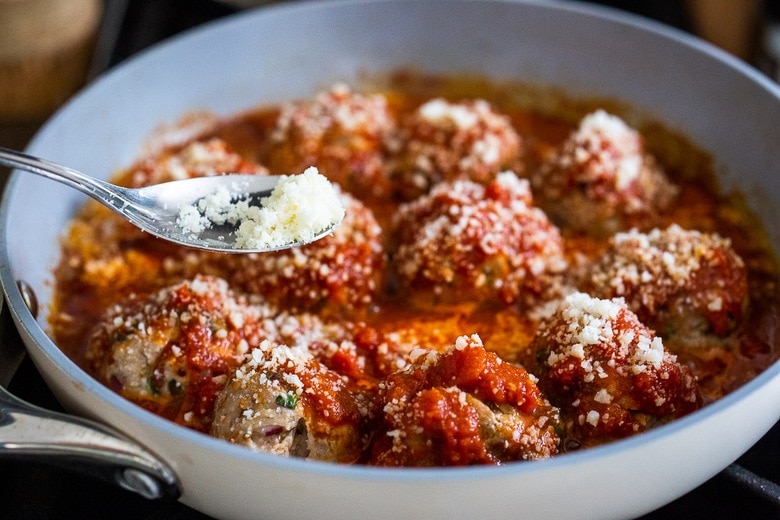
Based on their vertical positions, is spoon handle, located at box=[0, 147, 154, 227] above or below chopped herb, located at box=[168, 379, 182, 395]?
above

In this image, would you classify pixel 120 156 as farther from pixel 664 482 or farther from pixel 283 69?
pixel 664 482

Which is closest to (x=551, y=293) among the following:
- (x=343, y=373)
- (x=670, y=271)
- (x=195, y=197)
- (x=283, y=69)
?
(x=670, y=271)

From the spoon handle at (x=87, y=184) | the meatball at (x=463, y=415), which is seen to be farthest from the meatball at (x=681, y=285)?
the spoon handle at (x=87, y=184)

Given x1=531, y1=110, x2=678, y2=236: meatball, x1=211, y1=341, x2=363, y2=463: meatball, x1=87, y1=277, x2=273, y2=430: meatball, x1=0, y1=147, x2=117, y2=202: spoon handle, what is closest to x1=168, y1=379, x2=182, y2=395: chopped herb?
x1=87, y1=277, x2=273, y2=430: meatball

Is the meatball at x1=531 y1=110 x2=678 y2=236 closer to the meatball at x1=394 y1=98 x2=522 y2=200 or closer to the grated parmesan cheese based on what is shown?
the meatball at x1=394 y1=98 x2=522 y2=200

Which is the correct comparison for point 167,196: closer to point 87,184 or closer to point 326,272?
point 87,184

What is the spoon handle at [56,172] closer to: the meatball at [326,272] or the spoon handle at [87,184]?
the spoon handle at [87,184]
